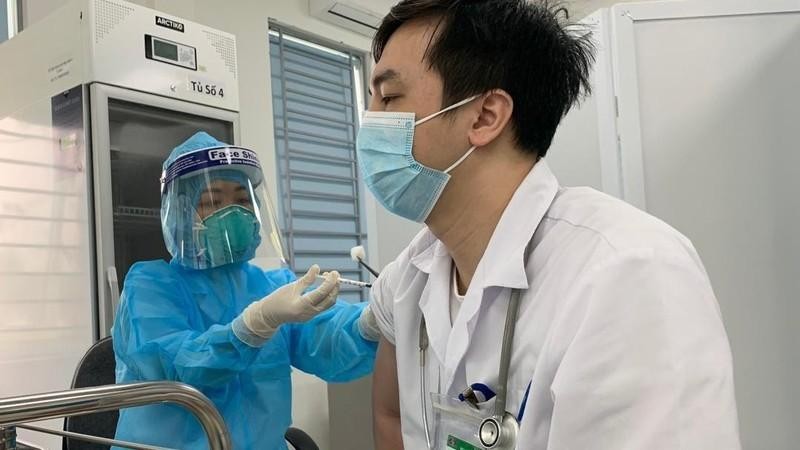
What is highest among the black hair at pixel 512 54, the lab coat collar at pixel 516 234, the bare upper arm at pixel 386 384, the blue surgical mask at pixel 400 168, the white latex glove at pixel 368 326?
the black hair at pixel 512 54

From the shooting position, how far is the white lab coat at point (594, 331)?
0.67 meters

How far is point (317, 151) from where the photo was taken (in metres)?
3.55

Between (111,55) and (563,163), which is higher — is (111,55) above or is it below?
A: above

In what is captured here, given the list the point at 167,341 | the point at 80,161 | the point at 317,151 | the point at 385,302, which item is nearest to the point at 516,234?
the point at 385,302

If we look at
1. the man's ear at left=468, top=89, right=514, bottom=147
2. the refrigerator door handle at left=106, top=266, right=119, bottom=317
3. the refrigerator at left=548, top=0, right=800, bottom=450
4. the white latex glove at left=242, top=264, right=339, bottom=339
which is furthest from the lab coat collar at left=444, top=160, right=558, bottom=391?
the refrigerator door handle at left=106, top=266, right=119, bottom=317

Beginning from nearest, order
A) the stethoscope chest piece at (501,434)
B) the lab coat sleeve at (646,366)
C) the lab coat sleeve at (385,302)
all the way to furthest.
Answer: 1. the lab coat sleeve at (646,366)
2. the stethoscope chest piece at (501,434)
3. the lab coat sleeve at (385,302)

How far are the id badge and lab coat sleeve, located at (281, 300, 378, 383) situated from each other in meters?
0.50

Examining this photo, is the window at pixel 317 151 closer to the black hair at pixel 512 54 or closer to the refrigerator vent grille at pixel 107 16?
the refrigerator vent grille at pixel 107 16

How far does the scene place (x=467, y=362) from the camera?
0.95 m

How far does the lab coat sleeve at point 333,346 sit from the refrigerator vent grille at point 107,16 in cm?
120

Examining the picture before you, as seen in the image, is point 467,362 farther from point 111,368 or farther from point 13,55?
point 13,55

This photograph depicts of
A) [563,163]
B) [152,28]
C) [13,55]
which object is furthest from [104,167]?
[563,163]

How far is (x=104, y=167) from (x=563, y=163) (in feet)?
4.69

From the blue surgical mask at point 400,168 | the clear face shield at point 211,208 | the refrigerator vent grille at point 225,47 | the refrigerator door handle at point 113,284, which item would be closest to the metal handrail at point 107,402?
the blue surgical mask at point 400,168
